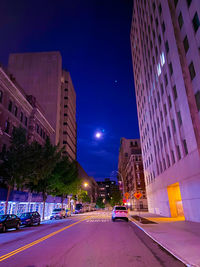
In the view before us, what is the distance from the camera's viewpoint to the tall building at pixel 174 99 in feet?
68.5

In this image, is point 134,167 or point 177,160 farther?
point 134,167

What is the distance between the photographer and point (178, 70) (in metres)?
23.4

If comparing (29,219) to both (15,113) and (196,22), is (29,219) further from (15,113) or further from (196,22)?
(196,22)

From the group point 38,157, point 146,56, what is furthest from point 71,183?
point 146,56

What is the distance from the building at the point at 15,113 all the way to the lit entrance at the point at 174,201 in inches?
954

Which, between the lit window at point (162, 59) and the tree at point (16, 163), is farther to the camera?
the lit window at point (162, 59)

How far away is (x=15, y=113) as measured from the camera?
33531mm

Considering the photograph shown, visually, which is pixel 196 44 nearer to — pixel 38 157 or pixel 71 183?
pixel 38 157

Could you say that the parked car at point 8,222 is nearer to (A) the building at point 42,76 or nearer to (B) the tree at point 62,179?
(B) the tree at point 62,179

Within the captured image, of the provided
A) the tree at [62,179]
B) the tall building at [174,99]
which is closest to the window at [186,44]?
the tall building at [174,99]

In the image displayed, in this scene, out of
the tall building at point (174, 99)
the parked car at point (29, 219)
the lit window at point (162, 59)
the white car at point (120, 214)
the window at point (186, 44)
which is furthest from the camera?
the lit window at point (162, 59)

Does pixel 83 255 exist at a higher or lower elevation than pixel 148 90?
lower

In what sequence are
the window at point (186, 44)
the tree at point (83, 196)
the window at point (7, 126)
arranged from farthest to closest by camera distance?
1. the tree at point (83, 196)
2. the window at point (7, 126)
3. the window at point (186, 44)

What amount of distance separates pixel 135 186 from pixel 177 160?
51675mm
